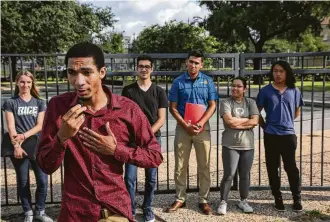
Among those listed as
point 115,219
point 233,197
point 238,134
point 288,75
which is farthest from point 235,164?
point 115,219

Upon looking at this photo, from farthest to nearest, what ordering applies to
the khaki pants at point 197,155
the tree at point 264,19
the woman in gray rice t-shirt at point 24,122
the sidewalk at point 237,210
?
the tree at point 264,19
the khaki pants at point 197,155
the sidewalk at point 237,210
the woman in gray rice t-shirt at point 24,122

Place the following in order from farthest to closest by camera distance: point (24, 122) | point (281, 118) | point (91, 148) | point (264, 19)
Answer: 1. point (264, 19)
2. point (281, 118)
3. point (24, 122)
4. point (91, 148)

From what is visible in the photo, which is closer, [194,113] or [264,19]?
[194,113]

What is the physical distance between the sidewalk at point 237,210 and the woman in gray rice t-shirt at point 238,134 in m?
0.16

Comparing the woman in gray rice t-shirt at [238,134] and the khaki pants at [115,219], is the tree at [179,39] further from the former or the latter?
the khaki pants at [115,219]

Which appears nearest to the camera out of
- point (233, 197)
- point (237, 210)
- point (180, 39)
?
point (237, 210)

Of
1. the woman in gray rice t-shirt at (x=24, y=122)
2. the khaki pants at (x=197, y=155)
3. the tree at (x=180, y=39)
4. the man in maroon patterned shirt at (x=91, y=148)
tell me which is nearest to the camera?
the man in maroon patterned shirt at (x=91, y=148)

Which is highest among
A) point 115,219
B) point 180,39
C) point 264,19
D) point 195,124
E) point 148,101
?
point 264,19

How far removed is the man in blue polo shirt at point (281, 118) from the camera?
16.0 ft

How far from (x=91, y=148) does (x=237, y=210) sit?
3496 millimetres

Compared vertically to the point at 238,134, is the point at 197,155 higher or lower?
lower

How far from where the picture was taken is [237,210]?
202 inches

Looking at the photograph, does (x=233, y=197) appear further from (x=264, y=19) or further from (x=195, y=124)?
(x=264, y=19)

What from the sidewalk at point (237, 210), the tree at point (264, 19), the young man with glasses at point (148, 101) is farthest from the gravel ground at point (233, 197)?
the tree at point (264, 19)
